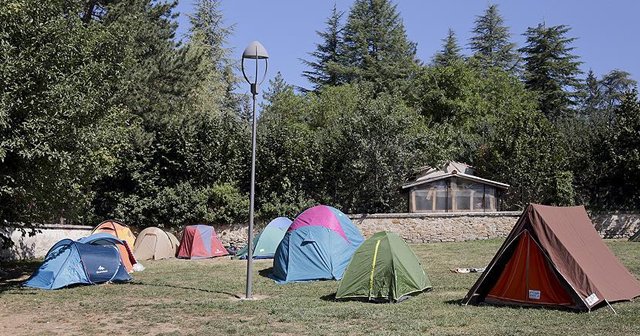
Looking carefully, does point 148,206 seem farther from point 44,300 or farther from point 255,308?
point 255,308

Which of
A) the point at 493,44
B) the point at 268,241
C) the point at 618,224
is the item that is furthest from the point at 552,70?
the point at 268,241

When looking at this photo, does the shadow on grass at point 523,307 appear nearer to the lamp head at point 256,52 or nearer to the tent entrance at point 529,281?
the tent entrance at point 529,281

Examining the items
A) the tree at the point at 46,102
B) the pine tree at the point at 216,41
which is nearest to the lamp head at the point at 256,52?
the tree at the point at 46,102

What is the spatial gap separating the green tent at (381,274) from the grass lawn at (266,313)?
32 cm

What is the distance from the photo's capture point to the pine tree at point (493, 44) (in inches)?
2039

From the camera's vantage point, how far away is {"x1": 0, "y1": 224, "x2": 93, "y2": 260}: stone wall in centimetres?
2183

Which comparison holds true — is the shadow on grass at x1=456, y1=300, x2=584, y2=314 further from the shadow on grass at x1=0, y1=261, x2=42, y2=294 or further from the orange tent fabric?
the shadow on grass at x1=0, y1=261, x2=42, y2=294

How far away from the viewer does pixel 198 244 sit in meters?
22.9

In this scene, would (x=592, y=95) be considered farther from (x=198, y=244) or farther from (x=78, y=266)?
(x=78, y=266)

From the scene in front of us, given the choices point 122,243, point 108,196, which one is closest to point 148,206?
point 108,196

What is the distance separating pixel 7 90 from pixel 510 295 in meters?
10.4

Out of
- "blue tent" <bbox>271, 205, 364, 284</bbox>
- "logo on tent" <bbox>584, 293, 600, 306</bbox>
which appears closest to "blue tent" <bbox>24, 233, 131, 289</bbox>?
"blue tent" <bbox>271, 205, 364, 284</bbox>

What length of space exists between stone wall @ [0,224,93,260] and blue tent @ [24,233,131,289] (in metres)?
7.13

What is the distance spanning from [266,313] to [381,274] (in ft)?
7.76
